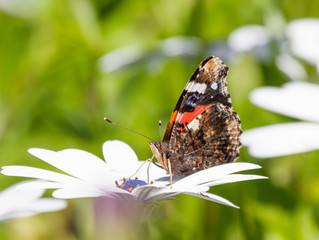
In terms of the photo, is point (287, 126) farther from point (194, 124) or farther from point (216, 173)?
point (216, 173)

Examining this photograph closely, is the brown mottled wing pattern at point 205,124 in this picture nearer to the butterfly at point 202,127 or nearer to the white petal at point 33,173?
the butterfly at point 202,127

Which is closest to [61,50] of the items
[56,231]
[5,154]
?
[5,154]

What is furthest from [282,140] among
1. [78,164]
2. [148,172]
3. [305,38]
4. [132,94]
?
[132,94]

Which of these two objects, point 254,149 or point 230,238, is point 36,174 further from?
point 230,238

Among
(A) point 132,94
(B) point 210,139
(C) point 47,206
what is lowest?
(C) point 47,206

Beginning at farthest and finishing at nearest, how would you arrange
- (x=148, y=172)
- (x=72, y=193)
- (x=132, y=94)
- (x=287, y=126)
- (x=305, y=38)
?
(x=132, y=94), (x=305, y=38), (x=287, y=126), (x=148, y=172), (x=72, y=193)

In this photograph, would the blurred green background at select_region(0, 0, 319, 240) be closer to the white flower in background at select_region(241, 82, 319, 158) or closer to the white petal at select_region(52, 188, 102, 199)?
the white flower in background at select_region(241, 82, 319, 158)
